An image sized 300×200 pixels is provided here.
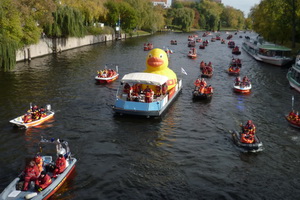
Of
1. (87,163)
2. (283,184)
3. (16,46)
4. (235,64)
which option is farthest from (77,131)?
(235,64)

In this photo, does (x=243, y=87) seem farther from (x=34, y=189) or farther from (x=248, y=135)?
(x=34, y=189)

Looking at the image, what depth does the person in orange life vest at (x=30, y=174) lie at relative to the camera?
16562mm

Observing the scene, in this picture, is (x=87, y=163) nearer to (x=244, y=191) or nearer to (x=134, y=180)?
(x=134, y=180)

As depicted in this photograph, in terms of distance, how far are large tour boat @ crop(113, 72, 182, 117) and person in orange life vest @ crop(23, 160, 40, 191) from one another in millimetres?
12340

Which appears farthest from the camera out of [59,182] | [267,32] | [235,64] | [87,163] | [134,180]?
[267,32]

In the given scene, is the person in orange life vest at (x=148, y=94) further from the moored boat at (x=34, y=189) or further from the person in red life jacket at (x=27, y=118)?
the moored boat at (x=34, y=189)

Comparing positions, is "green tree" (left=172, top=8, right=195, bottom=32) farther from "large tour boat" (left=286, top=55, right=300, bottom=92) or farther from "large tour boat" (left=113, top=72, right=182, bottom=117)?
"large tour boat" (left=113, top=72, right=182, bottom=117)

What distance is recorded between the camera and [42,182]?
1692 cm

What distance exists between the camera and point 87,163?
21.0 m

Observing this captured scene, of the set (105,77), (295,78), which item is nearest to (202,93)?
(105,77)

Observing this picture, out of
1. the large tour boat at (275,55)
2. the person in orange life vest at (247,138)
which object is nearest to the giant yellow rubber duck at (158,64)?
the person in orange life vest at (247,138)

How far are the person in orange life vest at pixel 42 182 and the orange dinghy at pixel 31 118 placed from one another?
9852 mm

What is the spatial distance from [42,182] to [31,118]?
10.9 m

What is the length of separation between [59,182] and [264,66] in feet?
171
